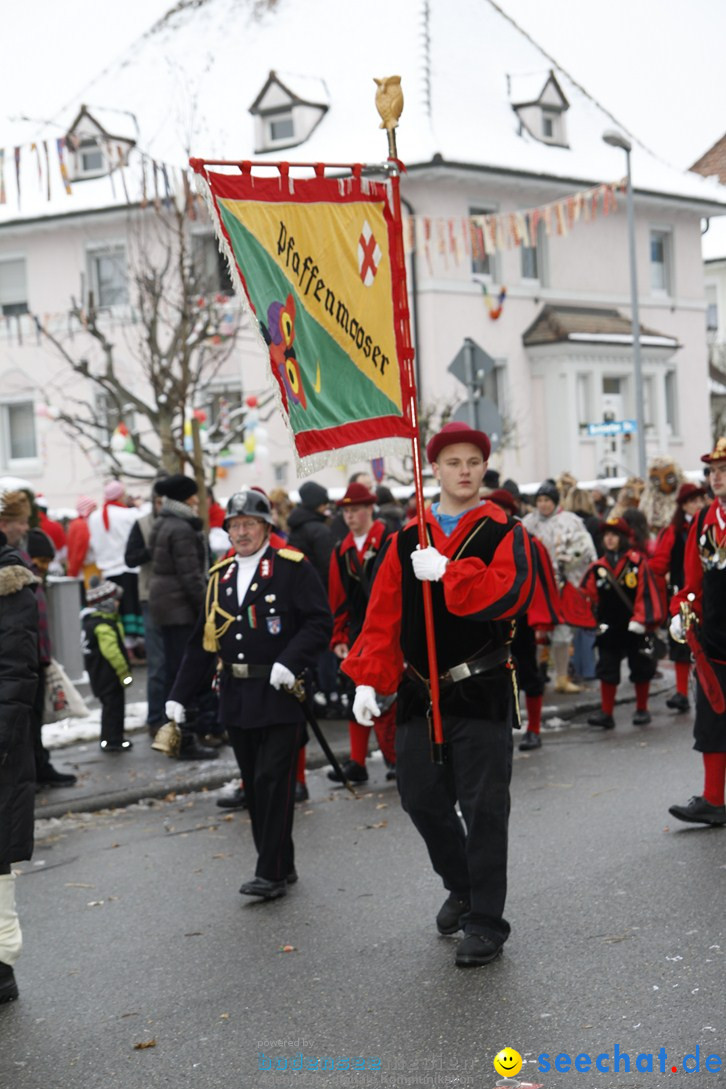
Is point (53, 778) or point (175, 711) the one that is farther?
point (53, 778)

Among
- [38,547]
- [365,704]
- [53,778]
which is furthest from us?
[38,547]

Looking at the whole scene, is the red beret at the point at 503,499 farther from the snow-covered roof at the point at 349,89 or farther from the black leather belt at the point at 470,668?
the snow-covered roof at the point at 349,89

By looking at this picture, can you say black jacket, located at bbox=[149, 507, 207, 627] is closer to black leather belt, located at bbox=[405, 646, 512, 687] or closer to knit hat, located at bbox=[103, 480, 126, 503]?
knit hat, located at bbox=[103, 480, 126, 503]

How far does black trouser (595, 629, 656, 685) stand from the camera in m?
12.5

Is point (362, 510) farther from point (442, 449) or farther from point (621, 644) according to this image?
point (442, 449)

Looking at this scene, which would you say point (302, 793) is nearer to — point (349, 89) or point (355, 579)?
point (355, 579)

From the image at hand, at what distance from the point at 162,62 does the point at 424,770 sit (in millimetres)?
34980

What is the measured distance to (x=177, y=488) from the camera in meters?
11.9

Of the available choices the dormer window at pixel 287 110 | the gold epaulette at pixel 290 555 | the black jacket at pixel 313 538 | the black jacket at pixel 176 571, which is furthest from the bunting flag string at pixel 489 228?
the gold epaulette at pixel 290 555

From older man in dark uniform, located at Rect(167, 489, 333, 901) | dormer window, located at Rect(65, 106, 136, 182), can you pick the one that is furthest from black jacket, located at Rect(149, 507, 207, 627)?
dormer window, located at Rect(65, 106, 136, 182)

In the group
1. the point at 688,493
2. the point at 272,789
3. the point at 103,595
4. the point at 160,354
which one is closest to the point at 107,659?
the point at 103,595

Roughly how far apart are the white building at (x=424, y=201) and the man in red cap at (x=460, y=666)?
26330 mm

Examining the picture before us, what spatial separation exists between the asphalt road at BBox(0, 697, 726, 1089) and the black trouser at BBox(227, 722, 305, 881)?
20 cm

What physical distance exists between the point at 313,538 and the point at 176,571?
1.70 m
